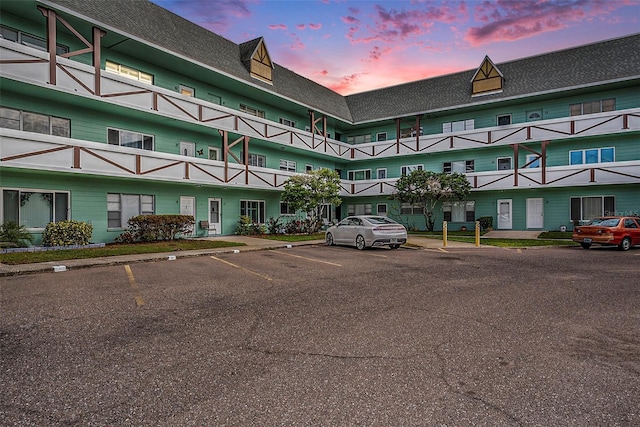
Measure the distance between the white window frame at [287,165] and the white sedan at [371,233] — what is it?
39.0 feet

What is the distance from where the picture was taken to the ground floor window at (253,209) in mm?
25219

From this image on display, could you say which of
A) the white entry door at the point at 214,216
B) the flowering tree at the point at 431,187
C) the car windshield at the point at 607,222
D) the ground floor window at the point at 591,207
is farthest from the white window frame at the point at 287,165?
the ground floor window at the point at 591,207

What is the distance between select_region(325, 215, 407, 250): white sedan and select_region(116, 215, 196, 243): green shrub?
855cm

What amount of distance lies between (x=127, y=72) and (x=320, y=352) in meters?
20.3

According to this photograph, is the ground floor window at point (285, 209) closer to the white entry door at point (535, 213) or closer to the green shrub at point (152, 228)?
the green shrub at point (152, 228)

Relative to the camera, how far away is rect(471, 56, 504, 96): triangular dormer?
27.8m

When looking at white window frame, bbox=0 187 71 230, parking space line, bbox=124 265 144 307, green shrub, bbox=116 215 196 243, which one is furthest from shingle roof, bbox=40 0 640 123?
parking space line, bbox=124 265 144 307

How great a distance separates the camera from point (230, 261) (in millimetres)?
12883

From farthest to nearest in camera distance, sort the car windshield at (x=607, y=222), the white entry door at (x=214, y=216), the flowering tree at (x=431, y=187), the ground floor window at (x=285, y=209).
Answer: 1. the ground floor window at (x=285, y=209)
2. the flowering tree at (x=431, y=187)
3. the white entry door at (x=214, y=216)
4. the car windshield at (x=607, y=222)

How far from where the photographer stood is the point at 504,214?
27422mm

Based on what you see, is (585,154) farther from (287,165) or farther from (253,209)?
(253,209)

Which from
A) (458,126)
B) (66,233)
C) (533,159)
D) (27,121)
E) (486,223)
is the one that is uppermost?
(458,126)

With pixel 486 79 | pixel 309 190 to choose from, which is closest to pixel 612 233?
pixel 309 190

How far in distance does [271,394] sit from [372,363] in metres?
1.25
